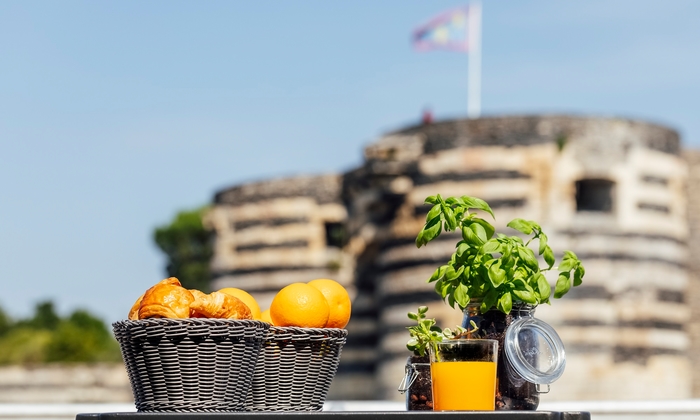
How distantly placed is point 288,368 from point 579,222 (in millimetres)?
13294

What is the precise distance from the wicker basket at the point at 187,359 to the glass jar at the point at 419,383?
1.84 feet

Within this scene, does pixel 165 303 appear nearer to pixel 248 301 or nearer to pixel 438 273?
pixel 248 301

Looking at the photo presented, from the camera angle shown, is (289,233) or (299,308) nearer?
(299,308)

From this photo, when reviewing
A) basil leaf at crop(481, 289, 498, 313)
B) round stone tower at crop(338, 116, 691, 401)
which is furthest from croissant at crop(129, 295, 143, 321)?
round stone tower at crop(338, 116, 691, 401)

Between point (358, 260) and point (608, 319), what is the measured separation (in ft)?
15.5

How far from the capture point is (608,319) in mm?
16234

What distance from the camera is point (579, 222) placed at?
647 inches

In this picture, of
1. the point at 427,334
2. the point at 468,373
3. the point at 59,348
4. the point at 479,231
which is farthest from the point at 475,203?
the point at 59,348

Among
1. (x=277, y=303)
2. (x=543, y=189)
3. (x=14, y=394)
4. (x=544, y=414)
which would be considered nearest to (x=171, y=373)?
(x=277, y=303)

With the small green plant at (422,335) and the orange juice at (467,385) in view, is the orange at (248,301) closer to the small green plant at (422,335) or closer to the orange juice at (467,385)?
the small green plant at (422,335)

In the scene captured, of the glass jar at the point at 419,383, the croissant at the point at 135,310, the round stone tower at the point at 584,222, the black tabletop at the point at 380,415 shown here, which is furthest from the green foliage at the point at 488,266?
the round stone tower at the point at 584,222

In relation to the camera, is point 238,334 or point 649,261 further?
point 649,261

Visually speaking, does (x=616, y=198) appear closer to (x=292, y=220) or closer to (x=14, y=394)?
(x=292, y=220)

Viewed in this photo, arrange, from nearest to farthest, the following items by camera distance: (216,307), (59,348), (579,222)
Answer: (216,307)
(579,222)
(59,348)
